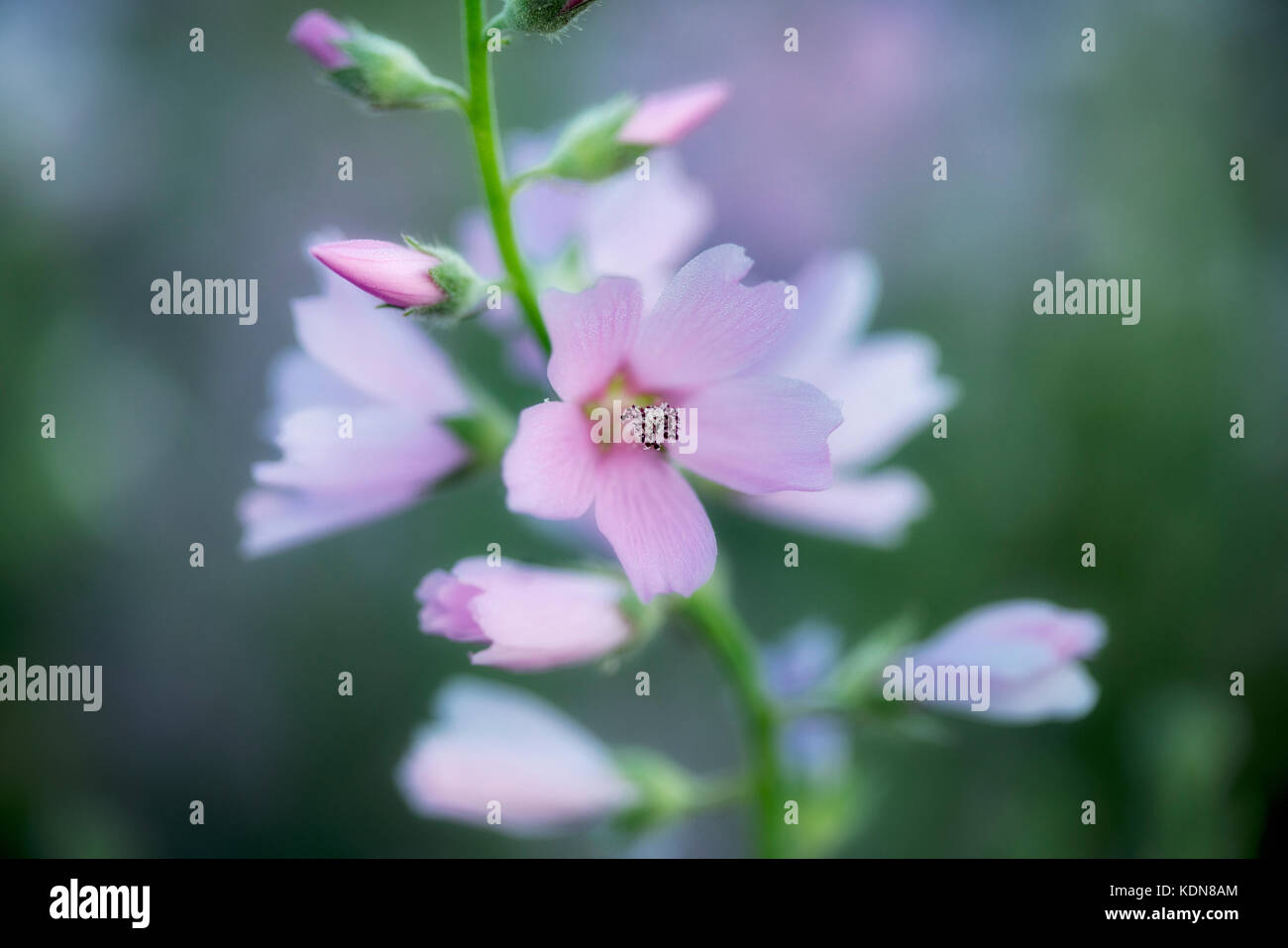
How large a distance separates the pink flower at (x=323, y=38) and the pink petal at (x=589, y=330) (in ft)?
1.49

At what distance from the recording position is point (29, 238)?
11.1ft

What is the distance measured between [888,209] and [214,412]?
2.26 meters

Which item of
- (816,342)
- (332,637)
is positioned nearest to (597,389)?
(816,342)

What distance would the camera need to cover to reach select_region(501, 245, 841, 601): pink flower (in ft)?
4.11

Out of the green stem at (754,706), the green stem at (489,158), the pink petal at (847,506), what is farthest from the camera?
the pink petal at (847,506)

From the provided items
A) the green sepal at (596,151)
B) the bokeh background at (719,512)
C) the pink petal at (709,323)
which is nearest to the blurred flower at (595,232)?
the green sepal at (596,151)

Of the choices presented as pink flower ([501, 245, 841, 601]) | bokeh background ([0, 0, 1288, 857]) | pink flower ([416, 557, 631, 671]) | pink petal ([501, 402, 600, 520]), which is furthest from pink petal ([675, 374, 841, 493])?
bokeh background ([0, 0, 1288, 857])

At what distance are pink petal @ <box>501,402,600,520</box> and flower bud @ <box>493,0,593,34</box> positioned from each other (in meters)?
0.44

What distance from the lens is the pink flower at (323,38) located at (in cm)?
140

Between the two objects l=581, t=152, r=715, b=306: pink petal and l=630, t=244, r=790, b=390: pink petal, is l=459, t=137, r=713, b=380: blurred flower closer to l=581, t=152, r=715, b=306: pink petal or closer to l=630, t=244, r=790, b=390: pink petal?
l=581, t=152, r=715, b=306: pink petal

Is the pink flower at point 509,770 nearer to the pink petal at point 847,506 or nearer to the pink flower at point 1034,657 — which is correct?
the pink petal at point 847,506

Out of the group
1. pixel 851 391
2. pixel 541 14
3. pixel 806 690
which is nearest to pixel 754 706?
pixel 806 690

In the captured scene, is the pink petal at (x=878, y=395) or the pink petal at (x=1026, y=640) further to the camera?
the pink petal at (x=878, y=395)
